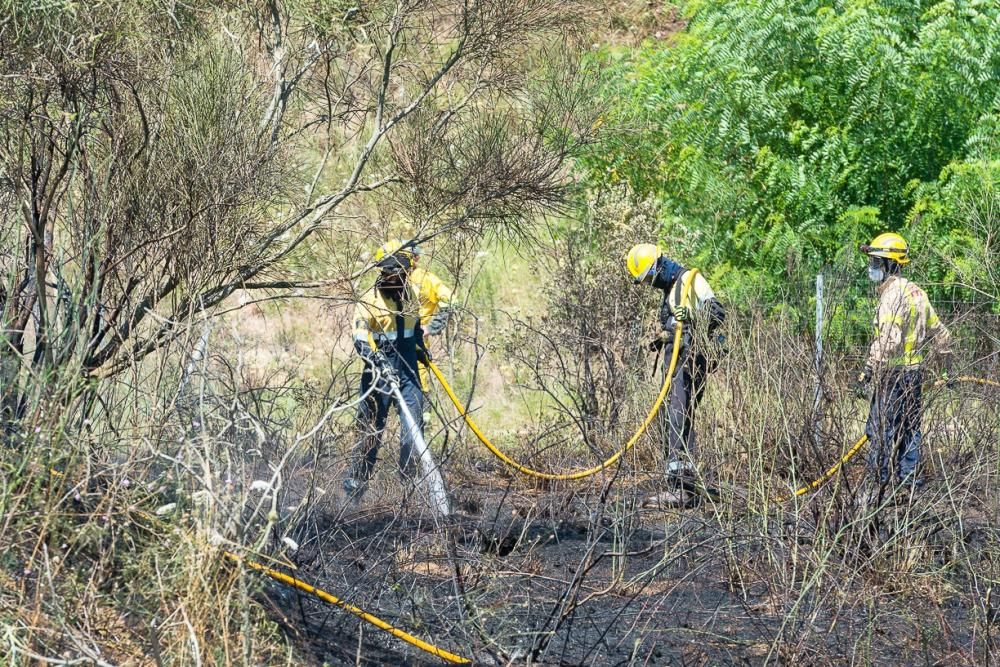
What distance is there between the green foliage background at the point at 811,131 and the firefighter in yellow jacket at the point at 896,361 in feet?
8.41

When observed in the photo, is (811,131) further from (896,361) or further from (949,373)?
(896,361)

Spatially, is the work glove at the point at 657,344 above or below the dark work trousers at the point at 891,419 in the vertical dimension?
above

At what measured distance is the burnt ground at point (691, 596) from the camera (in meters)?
4.55

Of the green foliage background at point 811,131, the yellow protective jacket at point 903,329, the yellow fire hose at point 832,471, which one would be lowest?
the yellow fire hose at point 832,471

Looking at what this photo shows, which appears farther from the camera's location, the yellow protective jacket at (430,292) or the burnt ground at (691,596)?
the yellow protective jacket at (430,292)

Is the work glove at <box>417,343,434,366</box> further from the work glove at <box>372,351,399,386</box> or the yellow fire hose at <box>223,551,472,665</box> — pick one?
the yellow fire hose at <box>223,551,472,665</box>

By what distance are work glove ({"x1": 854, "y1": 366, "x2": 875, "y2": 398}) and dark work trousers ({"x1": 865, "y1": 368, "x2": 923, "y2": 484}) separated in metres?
0.10

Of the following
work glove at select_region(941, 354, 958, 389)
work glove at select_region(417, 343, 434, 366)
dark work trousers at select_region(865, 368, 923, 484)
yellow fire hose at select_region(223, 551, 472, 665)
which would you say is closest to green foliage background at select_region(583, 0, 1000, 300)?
work glove at select_region(417, 343, 434, 366)

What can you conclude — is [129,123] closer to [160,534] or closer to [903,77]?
[160,534]

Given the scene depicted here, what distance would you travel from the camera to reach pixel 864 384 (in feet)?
19.8

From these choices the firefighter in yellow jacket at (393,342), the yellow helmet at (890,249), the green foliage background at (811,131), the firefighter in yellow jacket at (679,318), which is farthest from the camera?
the green foliage background at (811,131)

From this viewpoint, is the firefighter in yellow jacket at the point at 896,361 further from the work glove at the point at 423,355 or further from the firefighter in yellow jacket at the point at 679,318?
the work glove at the point at 423,355

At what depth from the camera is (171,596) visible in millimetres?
4055

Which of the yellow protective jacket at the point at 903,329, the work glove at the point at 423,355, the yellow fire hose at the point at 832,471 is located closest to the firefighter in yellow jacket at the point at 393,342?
the work glove at the point at 423,355
